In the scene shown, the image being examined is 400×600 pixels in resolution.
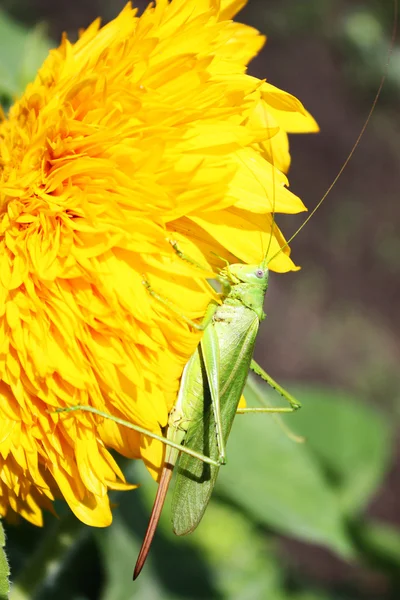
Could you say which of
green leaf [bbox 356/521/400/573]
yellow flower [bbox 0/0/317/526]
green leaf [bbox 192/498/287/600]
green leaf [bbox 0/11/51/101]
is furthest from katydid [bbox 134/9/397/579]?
green leaf [bbox 356/521/400/573]

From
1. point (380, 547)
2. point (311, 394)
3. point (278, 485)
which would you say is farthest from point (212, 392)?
point (311, 394)

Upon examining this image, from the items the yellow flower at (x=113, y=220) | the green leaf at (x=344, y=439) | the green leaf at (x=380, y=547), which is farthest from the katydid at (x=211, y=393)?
the green leaf at (x=344, y=439)

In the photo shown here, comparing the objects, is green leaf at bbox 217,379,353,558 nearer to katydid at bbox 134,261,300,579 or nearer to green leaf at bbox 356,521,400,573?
katydid at bbox 134,261,300,579

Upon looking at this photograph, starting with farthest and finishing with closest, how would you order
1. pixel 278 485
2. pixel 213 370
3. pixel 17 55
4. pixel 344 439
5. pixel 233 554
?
pixel 344 439 → pixel 233 554 → pixel 17 55 → pixel 278 485 → pixel 213 370

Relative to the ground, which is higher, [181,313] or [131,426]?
[181,313]

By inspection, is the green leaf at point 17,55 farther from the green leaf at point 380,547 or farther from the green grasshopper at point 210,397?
the green leaf at point 380,547

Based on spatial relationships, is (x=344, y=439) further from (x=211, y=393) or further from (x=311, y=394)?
(x=211, y=393)

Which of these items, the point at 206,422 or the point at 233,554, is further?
the point at 233,554
